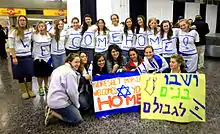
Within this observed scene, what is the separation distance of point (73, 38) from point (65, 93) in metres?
1.94

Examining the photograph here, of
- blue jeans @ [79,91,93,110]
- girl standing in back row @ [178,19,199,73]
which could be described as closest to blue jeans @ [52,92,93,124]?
blue jeans @ [79,91,93,110]

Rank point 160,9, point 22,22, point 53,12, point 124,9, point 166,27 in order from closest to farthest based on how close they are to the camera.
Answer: point 22,22
point 166,27
point 124,9
point 160,9
point 53,12

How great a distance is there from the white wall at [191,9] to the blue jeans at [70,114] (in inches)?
290

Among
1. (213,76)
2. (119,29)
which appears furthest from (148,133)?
(213,76)

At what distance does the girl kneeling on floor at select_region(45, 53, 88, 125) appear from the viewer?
119 inches

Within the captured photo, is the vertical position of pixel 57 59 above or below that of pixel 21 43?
below

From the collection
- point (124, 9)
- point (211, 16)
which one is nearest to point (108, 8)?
point (124, 9)

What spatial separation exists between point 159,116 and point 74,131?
1.14 metres

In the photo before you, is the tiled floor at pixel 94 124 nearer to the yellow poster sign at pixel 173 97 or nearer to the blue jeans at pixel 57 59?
→ the yellow poster sign at pixel 173 97

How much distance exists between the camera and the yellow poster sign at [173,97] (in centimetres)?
321

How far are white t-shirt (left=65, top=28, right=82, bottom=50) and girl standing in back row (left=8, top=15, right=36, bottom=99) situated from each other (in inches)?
31.1

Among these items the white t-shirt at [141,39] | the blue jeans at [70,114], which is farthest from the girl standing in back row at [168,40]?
the blue jeans at [70,114]

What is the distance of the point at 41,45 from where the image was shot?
4324 mm

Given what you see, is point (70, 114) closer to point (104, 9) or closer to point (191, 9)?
point (104, 9)
